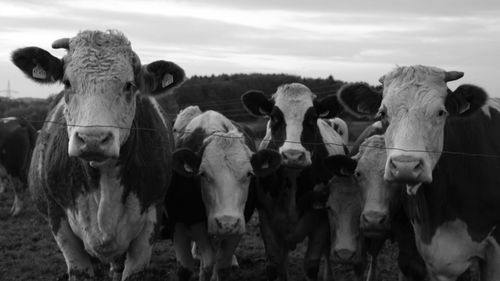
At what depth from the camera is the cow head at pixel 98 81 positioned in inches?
194

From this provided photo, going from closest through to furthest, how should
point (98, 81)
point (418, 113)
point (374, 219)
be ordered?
1. point (98, 81)
2. point (418, 113)
3. point (374, 219)

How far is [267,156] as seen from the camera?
6.97m

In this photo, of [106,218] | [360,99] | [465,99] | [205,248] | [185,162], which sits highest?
[465,99]

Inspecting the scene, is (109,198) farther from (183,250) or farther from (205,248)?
(183,250)

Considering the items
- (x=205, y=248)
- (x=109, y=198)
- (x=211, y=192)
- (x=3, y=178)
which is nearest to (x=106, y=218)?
(x=109, y=198)

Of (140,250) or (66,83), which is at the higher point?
(66,83)

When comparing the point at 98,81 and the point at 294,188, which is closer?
the point at 98,81

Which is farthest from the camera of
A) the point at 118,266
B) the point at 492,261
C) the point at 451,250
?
the point at 118,266

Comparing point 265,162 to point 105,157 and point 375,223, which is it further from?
point 105,157

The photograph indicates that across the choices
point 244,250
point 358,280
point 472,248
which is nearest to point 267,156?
point 358,280

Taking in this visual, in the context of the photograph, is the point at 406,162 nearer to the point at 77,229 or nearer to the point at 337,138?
the point at 77,229

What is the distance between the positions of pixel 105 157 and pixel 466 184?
270cm

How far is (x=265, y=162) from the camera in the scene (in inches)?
276

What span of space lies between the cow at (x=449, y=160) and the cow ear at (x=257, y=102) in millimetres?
2228
